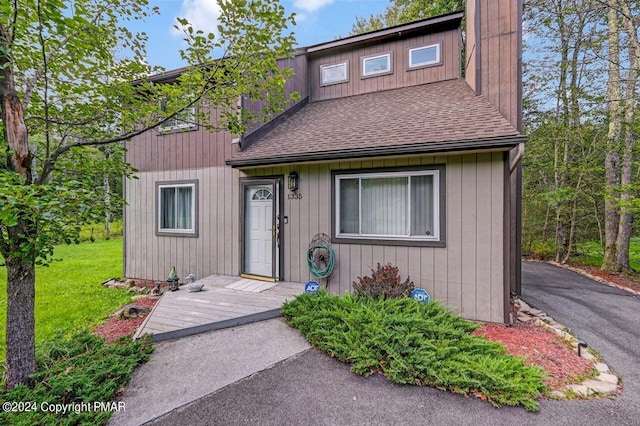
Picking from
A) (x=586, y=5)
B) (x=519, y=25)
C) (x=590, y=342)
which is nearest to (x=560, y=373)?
(x=590, y=342)

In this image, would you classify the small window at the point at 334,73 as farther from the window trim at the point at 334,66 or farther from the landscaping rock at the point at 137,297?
the landscaping rock at the point at 137,297

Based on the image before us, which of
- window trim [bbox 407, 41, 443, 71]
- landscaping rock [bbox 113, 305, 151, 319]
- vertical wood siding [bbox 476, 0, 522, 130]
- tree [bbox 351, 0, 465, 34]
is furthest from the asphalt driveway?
tree [bbox 351, 0, 465, 34]

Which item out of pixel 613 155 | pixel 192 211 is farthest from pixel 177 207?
pixel 613 155

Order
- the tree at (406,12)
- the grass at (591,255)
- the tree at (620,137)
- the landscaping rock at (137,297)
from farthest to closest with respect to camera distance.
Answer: the tree at (406,12)
the grass at (591,255)
the tree at (620,137)
the landscaping rock at (137,297)

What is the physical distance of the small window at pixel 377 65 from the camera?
23.7 ft

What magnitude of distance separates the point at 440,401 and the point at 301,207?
3731 millimetres

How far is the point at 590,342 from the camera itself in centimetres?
372

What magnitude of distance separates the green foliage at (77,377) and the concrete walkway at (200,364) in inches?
5.6

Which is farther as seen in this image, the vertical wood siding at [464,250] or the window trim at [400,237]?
the window trim at [400,237]

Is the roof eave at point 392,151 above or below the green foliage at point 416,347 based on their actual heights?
above

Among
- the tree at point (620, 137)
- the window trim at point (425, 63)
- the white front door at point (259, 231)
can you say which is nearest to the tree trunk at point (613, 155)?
the tree at point (620, 137)

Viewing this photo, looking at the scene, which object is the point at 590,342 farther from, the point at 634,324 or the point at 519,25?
the point at 519,25

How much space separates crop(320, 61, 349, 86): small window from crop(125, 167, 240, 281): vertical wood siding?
3.66 metres

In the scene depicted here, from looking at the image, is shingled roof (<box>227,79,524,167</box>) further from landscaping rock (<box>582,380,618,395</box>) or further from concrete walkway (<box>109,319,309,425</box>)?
concrete walkway (<box>109,319,309,425</box>)
